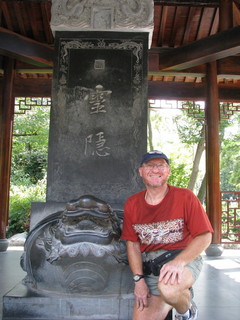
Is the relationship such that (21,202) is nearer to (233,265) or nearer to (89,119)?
(233,265)

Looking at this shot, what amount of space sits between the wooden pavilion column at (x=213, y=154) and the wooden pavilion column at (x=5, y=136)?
361 cm

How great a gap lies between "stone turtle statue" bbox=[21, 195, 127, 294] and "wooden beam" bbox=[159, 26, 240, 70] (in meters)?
3.18

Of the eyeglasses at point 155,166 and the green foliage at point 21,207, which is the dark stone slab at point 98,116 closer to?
the eyeglasses at point 155,166

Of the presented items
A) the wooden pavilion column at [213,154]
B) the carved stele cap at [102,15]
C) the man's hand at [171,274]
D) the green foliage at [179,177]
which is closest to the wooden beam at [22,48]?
the carved stele cap at [102,15]

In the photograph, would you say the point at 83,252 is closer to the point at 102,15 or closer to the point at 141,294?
the point at 141,294

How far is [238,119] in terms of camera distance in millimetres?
11406

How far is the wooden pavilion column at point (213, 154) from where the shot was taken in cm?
584

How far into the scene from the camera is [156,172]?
2.07 meters

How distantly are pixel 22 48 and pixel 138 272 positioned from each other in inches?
164

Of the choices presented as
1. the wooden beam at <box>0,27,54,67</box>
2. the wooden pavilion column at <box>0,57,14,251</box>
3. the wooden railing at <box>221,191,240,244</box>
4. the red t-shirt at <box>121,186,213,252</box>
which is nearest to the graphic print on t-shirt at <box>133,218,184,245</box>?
the red t-shirt at <box>121,186,213,252</box>

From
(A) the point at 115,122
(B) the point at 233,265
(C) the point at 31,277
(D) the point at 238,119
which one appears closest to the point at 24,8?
(A) the point at 115,122

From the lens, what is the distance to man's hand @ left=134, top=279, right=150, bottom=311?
1.93 meters

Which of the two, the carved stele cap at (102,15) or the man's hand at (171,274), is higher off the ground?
the carved stele cap at (102,15)

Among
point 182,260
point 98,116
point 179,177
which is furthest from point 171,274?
point 179,177
